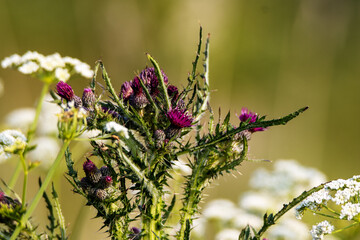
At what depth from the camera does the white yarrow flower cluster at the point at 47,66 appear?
1.17 meters

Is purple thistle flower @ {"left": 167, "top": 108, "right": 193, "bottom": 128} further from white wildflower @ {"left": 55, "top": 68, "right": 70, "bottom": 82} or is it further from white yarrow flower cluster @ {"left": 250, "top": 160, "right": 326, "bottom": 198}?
white yarrow flower cluster @ {"left": 250, "top": 160, "right": 326, "bottom": 198}

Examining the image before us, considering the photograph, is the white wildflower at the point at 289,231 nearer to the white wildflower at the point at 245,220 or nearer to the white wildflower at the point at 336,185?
the white wildflower at the point at 245,220

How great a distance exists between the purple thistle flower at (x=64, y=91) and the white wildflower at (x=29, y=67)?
0.24ft

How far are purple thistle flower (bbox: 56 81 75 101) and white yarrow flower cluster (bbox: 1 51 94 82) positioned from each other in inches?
1.1

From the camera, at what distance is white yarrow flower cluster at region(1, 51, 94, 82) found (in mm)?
1171

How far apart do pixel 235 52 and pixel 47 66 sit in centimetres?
384

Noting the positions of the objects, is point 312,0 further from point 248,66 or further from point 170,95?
point 170,95

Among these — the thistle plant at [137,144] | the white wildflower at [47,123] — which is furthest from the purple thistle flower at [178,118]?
the white wildflower at [47,123]

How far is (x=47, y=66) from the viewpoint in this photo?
3.84 ft

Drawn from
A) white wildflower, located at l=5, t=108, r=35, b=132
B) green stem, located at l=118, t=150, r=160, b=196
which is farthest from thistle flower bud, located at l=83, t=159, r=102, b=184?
white wildflower, located at l=5, t=108, r=35, b=132

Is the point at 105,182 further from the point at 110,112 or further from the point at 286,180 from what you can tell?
the point at 286,180

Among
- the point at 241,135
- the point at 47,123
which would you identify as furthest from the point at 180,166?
the point at 47,123

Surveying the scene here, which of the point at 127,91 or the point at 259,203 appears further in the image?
the point at 259,203

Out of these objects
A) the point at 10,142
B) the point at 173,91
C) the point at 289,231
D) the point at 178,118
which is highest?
the point at 289,231
